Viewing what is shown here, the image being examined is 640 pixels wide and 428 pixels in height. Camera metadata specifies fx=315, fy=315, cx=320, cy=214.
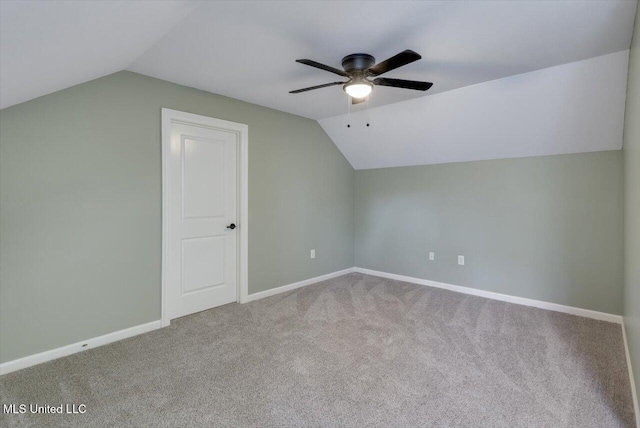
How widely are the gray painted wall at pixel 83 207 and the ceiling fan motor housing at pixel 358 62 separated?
1645 mm

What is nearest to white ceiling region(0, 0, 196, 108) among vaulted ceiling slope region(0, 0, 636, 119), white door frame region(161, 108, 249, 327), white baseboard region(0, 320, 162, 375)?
vaulted ceiling slope region(0, 0, 636, 119)

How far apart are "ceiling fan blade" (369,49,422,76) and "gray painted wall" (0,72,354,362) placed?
6.31 feet

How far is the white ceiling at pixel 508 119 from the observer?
270cm

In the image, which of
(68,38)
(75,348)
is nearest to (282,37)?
(68,38)

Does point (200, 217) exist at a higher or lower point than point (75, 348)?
higher

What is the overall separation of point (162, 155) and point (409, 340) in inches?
111

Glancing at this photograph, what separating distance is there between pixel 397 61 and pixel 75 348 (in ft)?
10.6

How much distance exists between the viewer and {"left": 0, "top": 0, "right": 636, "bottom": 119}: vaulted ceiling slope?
160 cm

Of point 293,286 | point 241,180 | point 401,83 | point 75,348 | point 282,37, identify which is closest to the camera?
point 282,37

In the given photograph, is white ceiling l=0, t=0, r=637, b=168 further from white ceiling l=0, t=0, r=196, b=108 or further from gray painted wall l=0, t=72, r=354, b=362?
gray painted wall l=0, t=72, r=354, b=362

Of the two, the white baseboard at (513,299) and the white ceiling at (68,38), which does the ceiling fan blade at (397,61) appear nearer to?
the white ceiling at (68,38)

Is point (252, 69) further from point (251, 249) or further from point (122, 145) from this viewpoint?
point (251, 249)

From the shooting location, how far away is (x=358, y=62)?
2.41 metres

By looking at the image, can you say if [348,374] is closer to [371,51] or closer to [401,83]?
[401,83]
